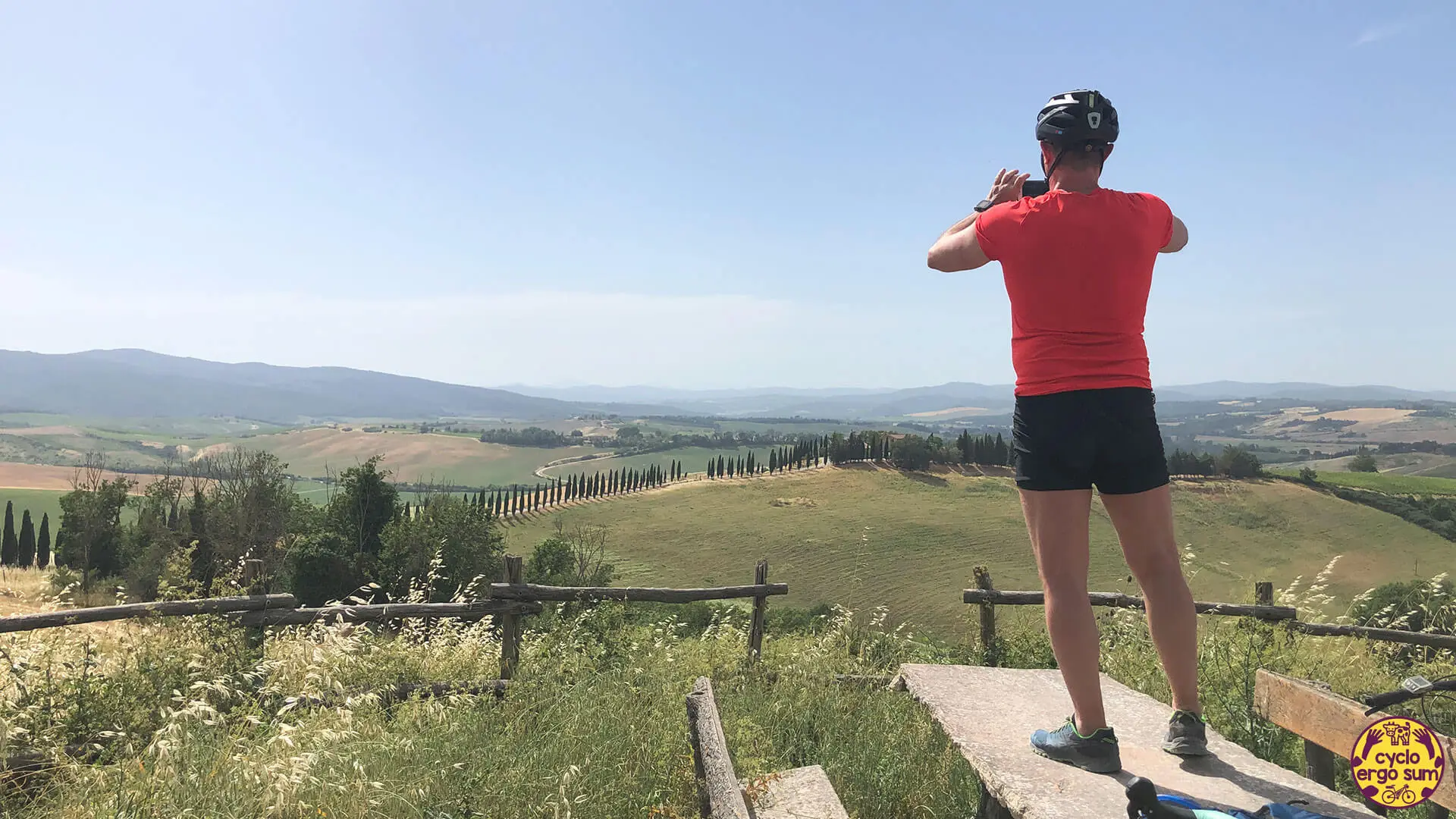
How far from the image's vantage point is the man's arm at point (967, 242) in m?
2.54

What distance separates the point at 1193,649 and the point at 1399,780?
666mm

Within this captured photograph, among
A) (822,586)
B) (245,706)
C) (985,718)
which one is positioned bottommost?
(822,586)

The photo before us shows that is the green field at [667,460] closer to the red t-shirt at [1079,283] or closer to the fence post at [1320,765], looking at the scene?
the fence post at [1320,765]

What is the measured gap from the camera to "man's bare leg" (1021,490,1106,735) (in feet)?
7.74

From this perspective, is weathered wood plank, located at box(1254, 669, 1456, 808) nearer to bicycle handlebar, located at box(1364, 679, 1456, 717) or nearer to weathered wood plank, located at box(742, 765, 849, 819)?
bicycle handlebar, located at box(1364, 679, 1456, 717)

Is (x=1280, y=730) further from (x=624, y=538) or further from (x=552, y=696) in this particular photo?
(x=624, y=538)

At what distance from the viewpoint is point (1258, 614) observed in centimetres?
700

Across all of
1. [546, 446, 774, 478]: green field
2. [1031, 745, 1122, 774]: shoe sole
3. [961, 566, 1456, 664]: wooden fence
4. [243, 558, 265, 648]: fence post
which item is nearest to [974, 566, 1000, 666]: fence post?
[961, 566, 1456, 664]: wooden fence

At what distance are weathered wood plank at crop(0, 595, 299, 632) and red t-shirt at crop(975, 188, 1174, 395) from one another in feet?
20.7

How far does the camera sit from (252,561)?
7203 mm

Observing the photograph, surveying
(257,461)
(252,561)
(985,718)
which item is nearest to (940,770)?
(985,718)

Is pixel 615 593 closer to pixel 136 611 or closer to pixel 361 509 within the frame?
pixel 136 611

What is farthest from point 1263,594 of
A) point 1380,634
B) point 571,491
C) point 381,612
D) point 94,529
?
point 571,491

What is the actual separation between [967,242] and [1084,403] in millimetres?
657
